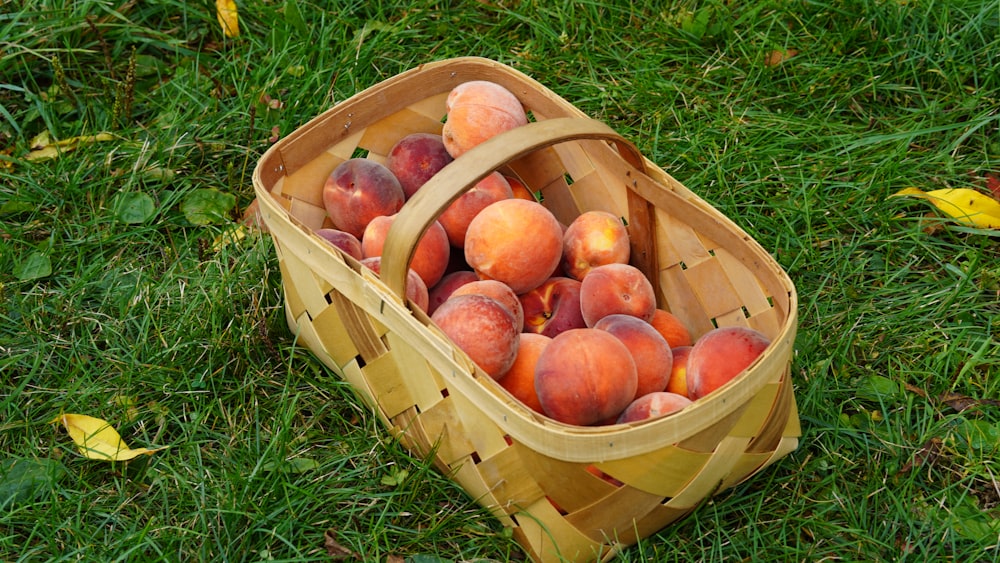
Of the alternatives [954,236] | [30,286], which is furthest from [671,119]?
[30,286]

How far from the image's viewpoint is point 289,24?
3.03m

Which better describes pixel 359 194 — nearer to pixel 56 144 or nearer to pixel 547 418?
pixel 547 418

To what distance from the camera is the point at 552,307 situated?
2199 millimetres

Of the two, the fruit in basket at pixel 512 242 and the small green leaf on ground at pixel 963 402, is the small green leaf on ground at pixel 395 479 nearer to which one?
the fruit in basket at pixel 512 242

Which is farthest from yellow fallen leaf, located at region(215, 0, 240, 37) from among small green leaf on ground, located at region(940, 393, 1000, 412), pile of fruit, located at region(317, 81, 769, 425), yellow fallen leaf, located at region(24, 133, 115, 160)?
small green leaf on ground, located at region(940, 393, 1000, 412)

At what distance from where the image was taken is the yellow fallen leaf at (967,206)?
101 inches

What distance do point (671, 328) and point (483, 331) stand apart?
0.48 metres

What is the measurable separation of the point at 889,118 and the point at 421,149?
1.45 m

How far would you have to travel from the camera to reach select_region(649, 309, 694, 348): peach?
6.93ft

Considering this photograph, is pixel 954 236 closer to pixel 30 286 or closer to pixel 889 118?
pixel 889 118

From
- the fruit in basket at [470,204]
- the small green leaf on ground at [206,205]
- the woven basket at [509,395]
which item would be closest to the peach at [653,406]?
the woven basket at [509,395]

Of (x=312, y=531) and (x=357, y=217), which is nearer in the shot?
(x=312, y=531)

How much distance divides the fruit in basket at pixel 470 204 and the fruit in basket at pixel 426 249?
0.05 m

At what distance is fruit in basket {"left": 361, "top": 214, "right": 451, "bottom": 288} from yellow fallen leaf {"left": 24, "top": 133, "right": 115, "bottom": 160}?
1.07 meters
